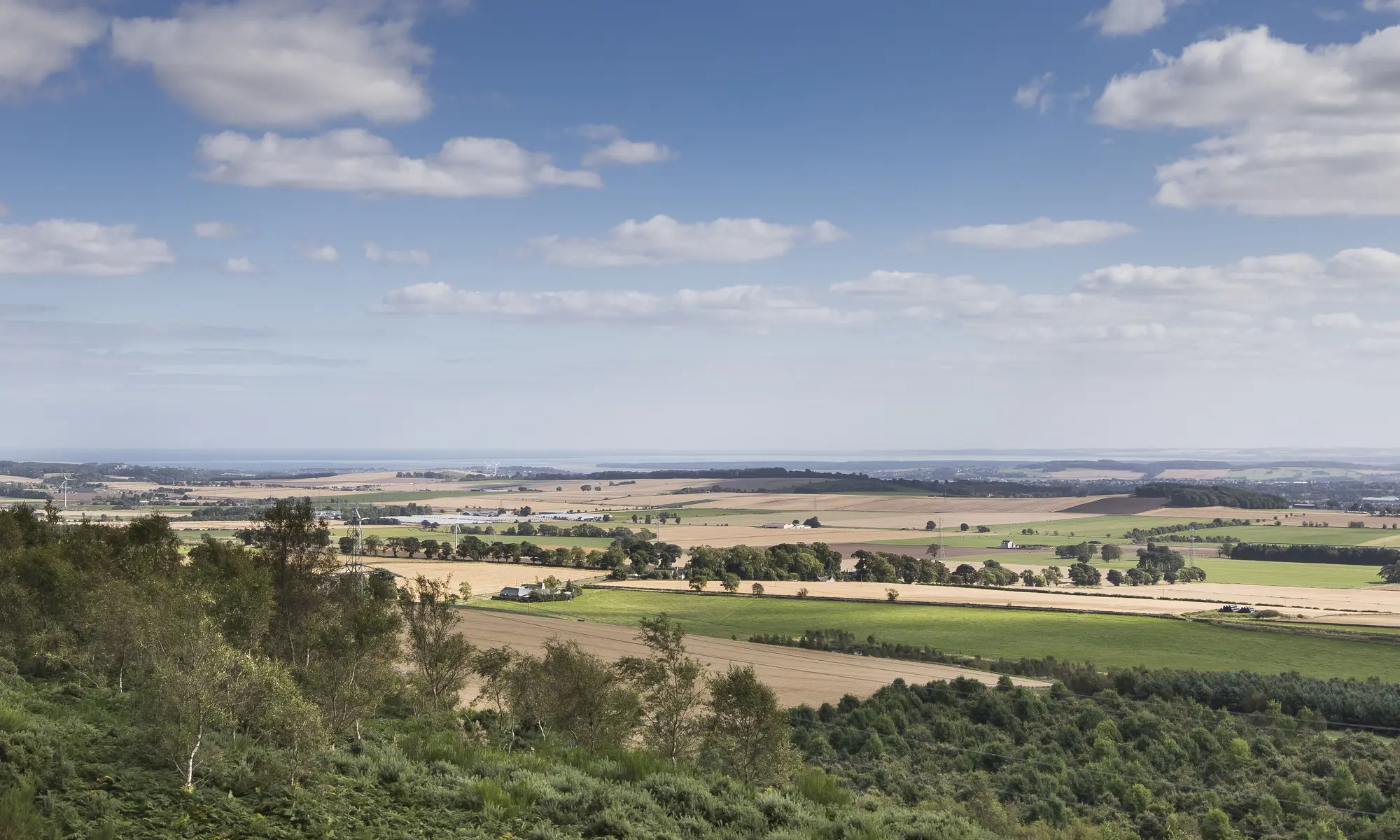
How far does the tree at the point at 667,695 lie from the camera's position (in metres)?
29.4

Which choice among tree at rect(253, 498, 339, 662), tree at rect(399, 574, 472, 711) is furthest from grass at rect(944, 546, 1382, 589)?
tree at rect(253, 498, 339, 662)

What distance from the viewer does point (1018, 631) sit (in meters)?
69.9

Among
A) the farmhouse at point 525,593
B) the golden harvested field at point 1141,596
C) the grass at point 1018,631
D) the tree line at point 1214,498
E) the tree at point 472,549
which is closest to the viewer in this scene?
the grass at point 1018,631

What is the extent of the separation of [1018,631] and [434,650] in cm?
4746

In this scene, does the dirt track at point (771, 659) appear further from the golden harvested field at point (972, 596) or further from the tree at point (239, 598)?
the golden harvested field at point (972, 596)

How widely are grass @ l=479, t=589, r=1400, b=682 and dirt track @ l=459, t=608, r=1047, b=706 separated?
509cm

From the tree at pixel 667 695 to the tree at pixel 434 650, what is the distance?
645 cm

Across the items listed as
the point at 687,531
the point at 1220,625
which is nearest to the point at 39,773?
the point at 1220,625

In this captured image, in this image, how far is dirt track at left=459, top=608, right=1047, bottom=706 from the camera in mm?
51625

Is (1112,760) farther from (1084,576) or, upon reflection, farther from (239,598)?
(1084,576)

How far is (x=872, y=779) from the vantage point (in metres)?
34.6

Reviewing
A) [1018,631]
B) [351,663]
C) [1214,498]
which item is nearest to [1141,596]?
[1018,631]

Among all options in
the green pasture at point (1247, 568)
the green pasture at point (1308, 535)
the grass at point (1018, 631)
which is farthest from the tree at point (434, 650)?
the green pasture at point (1308, 535)

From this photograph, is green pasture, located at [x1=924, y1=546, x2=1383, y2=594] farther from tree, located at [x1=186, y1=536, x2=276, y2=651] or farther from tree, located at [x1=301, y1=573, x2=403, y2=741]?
tree, located at [x1=301, y1=573, x2=403, y2=741]
